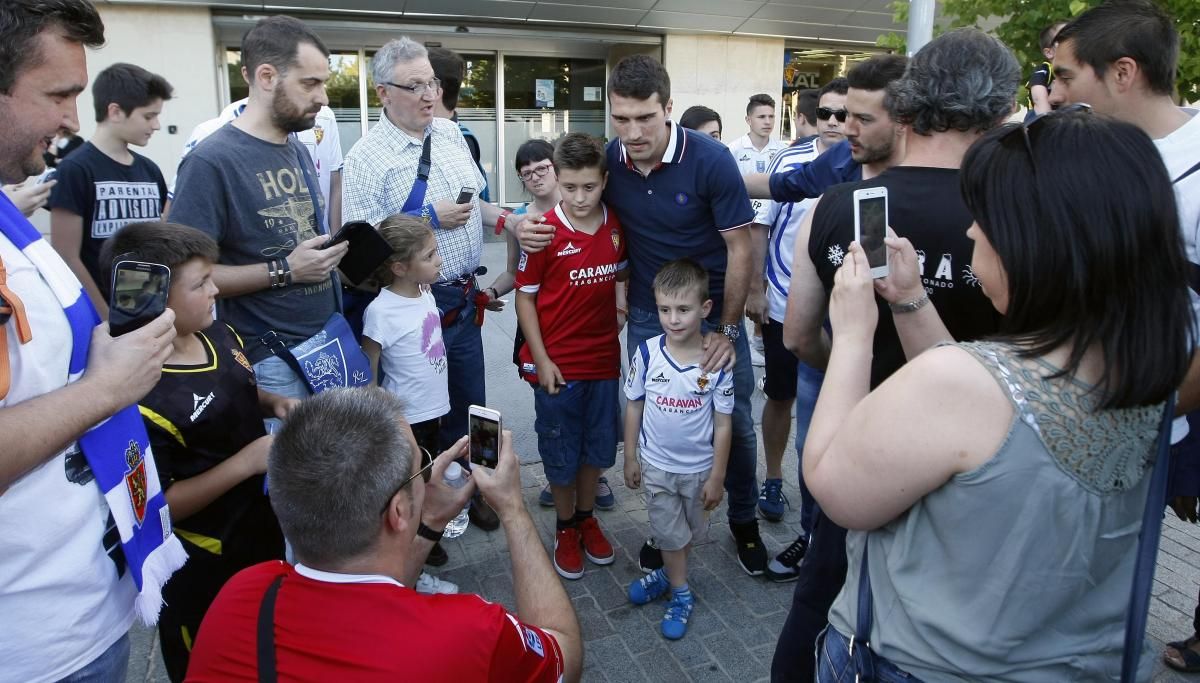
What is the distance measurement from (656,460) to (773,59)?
11981mm

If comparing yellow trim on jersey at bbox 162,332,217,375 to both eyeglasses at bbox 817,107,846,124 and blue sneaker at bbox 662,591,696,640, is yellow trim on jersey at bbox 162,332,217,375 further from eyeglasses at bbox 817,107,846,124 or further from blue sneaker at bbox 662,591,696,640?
eyeglasses at bbox 817,107,846,124

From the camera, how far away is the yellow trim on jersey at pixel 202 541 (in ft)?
7.55

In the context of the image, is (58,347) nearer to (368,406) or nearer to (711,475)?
(368,406)

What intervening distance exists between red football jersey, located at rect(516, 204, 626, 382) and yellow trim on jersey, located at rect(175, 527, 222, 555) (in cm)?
165

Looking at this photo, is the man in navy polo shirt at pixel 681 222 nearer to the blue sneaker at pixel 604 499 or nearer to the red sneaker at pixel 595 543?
the red sneaker at pixel 595 543

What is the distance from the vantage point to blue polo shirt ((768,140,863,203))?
3568mm

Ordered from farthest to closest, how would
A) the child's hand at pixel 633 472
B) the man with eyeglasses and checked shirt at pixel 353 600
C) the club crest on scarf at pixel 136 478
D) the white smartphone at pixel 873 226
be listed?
the child's hand at pixel 633 472 < the white smartphone at pixel 873 226 < the club crest on scarf at pixel 136 478 < the man with eyeglasses and checked shirt at pixel 353 600

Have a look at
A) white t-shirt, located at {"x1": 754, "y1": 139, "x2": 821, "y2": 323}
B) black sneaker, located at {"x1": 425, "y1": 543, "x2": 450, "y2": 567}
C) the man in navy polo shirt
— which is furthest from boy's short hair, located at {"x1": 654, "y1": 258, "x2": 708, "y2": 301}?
black sneaker, located at {"x1": 425, "y1": 543, "x2": 450, "y2": 567}

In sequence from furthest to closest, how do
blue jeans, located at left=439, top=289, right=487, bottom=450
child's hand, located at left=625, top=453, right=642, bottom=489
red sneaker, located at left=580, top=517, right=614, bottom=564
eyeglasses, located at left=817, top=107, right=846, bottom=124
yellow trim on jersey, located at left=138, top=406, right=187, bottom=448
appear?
eyeglasses, located at left=817, top=107, right=846, bottom=124, blue jeans, located at left=439, top=289, right=487, bottom=450, red sneaker, located at left=580, top=517, right=614, bottom=564, child's hand, located at left=625, top=453, right=642, bottom=489, yellow trim on jersey, located at left=138, top=406, right=187, bottom=448

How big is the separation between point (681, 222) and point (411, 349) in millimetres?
1350

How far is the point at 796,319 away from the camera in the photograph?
258 cm

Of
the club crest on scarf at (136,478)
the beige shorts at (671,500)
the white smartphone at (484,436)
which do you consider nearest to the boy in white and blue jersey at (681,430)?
the beige shorts at (671,500)

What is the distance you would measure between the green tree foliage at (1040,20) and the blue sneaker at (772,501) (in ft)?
14.1

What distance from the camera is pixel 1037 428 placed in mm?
1285
